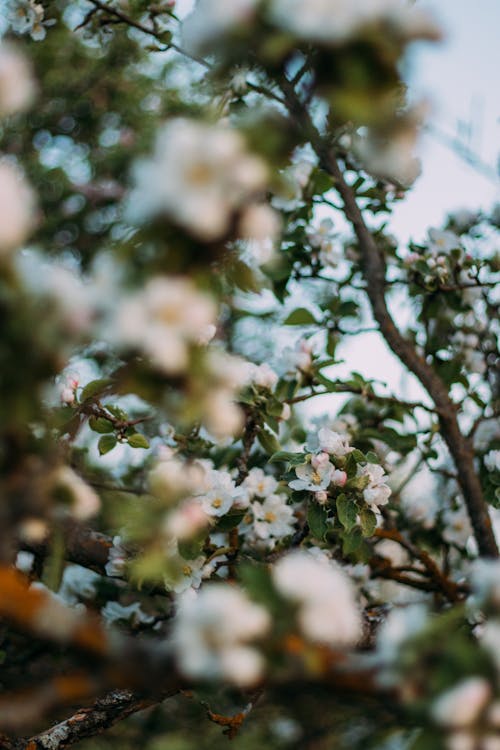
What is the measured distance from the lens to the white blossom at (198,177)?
548 millimetres

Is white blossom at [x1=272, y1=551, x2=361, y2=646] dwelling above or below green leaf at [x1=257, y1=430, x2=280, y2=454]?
below

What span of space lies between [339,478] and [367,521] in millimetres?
82

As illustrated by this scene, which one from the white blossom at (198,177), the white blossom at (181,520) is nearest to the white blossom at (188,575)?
the white blossom at (181,520)

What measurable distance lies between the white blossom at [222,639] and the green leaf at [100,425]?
2.64ft

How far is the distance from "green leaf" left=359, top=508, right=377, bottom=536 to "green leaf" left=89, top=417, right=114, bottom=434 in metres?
0.44

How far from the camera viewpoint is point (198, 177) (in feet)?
1.82

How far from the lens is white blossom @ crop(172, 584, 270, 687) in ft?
1.79

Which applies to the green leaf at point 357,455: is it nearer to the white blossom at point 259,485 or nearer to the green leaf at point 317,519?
the green leaf at point 317,519

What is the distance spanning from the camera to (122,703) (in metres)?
1.24

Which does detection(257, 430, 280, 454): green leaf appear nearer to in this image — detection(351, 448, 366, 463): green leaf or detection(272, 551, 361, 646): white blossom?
detection(351, 448, 366, 463): green leaf

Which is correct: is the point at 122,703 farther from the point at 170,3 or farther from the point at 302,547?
the point at 170,3

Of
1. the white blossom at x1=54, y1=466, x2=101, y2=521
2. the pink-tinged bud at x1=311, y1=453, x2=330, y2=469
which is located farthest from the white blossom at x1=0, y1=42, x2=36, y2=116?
the pink-tinged bud at x1=311, y1=453, x2=330, y2=469

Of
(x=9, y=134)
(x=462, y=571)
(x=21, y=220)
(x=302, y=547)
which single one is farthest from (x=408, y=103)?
(x=9, y=134)

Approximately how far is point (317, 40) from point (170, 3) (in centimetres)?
118
